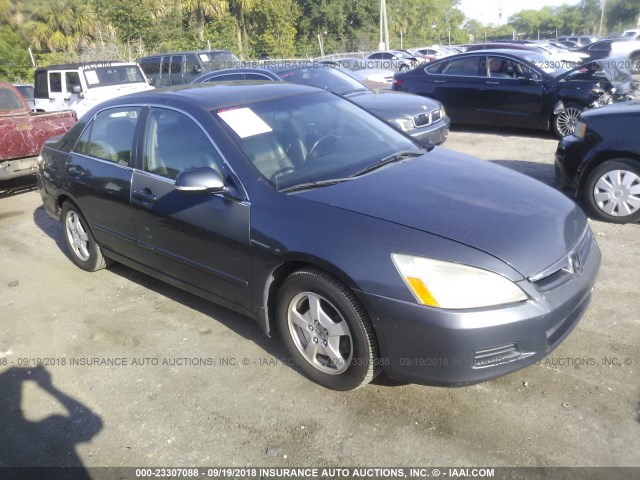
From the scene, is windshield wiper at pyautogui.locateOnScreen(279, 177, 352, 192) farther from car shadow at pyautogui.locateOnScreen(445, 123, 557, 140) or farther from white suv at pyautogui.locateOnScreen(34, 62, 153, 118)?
white suv at pyautogui.locateOnScreen(34, 62, 153, 118)

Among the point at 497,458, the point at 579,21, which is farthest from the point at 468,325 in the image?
the point at 579,21

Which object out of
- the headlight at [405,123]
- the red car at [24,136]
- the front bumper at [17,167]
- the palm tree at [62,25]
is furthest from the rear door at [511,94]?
the palm tree at [62,25]

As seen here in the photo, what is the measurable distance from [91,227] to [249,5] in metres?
35.7

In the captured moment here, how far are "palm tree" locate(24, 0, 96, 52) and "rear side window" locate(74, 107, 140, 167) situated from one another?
98.9 ft

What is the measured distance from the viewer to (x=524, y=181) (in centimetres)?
353

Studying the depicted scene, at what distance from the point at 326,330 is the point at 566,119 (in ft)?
26.1

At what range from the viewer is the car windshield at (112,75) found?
40.2ft

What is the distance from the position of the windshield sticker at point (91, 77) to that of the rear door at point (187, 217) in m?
9.48

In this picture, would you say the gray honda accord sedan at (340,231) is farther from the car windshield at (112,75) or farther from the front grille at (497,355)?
the car windshield at (112,75)

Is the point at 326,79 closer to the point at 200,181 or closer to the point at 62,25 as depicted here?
the point at 200,181

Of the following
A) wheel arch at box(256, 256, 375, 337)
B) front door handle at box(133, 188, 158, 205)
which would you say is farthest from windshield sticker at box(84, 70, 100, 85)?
wheel arch at box(256, 256, 375, 337)

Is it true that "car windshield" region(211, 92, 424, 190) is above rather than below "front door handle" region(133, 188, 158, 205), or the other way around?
above

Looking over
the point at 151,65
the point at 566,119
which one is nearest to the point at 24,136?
the point at 566,119

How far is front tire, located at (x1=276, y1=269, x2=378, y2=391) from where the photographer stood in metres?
2.82
